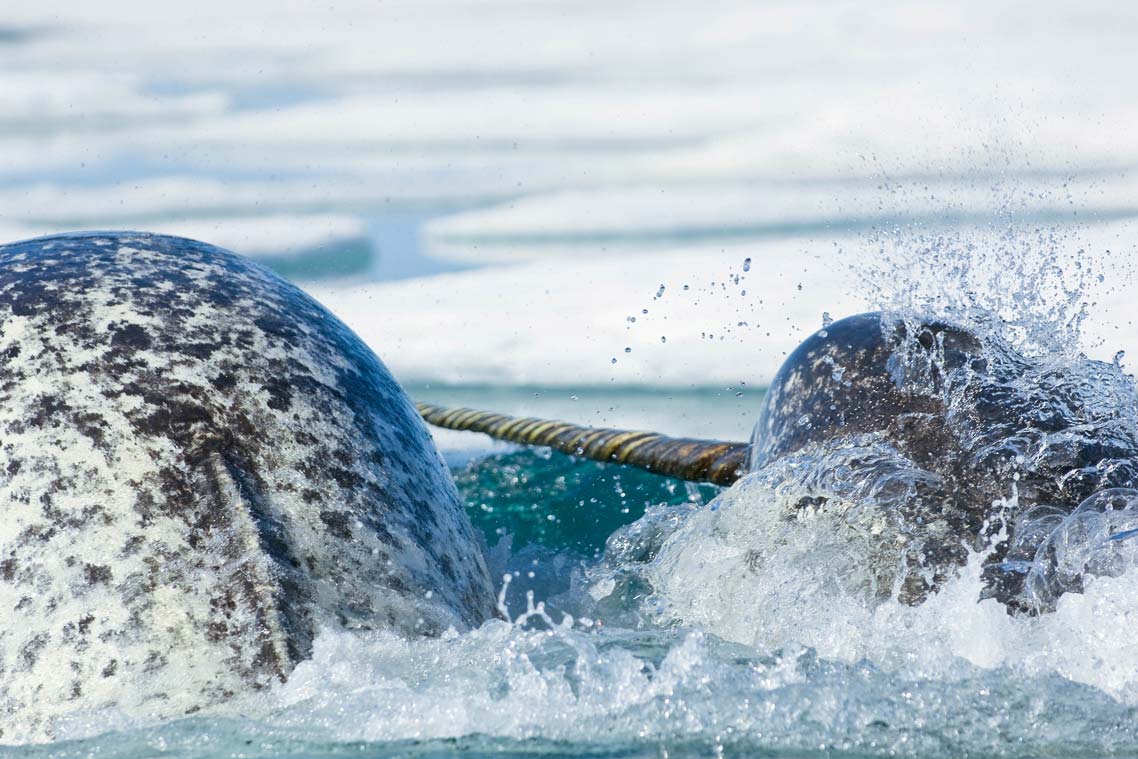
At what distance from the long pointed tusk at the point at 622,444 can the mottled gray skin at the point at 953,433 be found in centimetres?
62

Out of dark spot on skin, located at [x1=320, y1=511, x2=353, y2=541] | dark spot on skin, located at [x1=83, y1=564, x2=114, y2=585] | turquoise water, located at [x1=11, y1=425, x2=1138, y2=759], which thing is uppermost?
dark spot on skin, located at [x1=320, y1=511, x2=353, y2=541]

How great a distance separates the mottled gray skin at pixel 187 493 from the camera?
197cm

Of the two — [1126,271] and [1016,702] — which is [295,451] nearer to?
[1016,702]

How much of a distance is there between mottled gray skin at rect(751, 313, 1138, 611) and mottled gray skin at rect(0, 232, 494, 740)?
71cm

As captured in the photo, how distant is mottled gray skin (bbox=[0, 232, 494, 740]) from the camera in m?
1.97

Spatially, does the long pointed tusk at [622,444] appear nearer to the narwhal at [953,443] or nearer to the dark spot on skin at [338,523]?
the narwhal at [953,443]

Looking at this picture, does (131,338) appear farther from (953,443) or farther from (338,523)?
(953,443)

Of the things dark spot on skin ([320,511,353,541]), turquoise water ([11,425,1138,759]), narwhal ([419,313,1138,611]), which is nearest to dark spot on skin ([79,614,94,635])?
turquoise water ([11,425,1138,759])

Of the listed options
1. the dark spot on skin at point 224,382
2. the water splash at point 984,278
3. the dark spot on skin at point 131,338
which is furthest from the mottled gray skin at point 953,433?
the dark spot on skin at point 131,338

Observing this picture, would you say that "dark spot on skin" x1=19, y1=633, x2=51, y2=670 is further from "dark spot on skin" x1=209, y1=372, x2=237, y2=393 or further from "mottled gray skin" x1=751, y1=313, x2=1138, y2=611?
"mottled gray skin" x1=751, y1=313, x2=1138, y2=611

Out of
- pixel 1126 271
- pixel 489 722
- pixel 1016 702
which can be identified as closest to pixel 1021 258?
pixel 1016 702

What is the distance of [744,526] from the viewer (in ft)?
8.51

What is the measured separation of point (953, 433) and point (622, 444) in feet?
6.15

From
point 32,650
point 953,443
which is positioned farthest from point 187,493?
point 953,443
